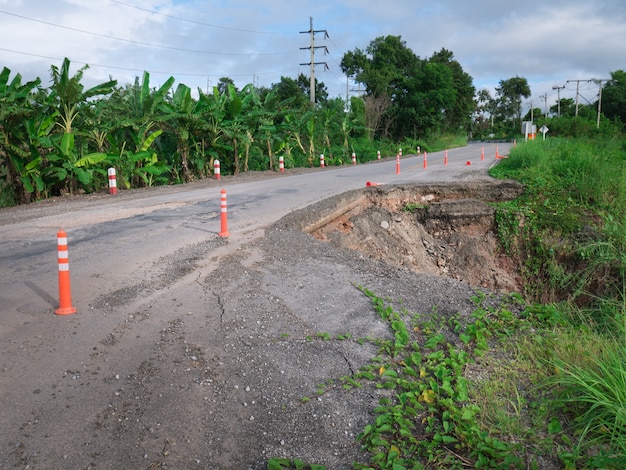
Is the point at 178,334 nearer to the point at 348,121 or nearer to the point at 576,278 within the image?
the point at 576,278

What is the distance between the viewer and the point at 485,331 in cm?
559

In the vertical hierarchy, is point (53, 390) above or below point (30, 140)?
below

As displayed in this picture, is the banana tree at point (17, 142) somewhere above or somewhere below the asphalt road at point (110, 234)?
above

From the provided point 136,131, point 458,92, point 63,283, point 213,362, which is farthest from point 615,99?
point 63,283

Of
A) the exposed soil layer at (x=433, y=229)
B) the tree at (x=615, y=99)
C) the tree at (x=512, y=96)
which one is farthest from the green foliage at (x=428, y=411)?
the tree at (x=512, y=96)

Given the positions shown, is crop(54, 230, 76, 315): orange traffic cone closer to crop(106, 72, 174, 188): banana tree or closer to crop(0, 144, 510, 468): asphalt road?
crop(0, 144, 510, 468): asphalt road

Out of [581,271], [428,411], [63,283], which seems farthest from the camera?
[581,271]

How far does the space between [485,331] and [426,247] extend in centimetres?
779

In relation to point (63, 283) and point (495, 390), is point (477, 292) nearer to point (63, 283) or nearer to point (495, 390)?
point (495, 390)

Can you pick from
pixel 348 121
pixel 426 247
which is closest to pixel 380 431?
pixel 426 247

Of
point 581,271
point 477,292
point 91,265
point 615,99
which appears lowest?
point 581,271

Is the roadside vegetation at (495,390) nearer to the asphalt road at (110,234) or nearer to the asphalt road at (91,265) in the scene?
the asphalt road at (91,265)

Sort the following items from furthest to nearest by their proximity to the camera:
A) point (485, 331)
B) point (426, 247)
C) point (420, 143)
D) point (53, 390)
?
point (420, 143), point (426, 247), point (485, 331), point (53, 390)

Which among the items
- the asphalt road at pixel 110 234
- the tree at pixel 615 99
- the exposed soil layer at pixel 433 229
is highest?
the tree at pixel 615 99
